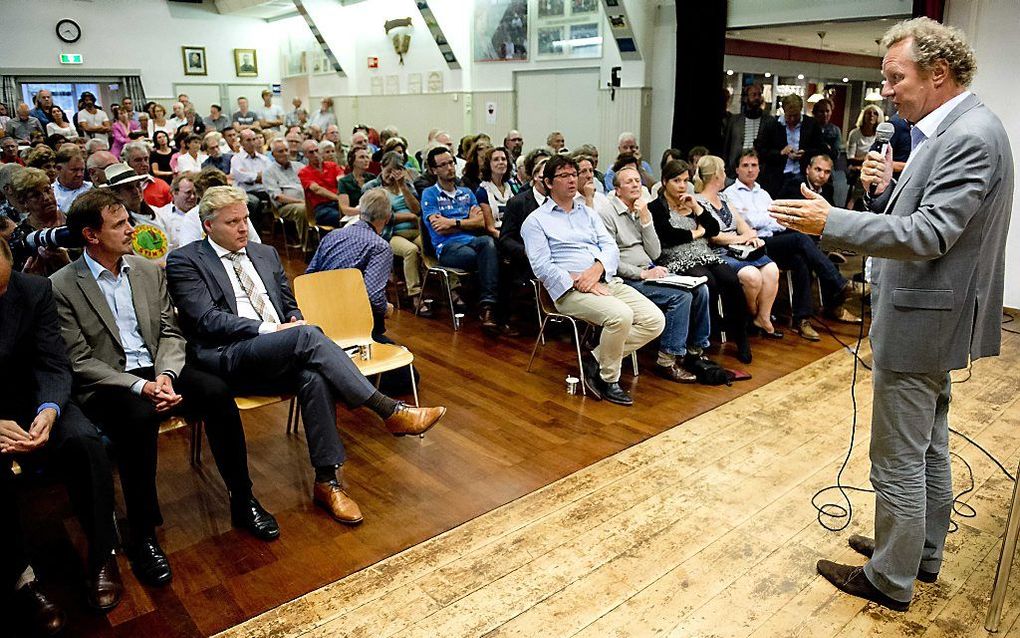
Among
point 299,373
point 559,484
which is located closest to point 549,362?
point 559,484

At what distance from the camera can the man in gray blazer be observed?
1.91 metres

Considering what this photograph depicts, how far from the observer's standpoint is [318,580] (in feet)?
8.34

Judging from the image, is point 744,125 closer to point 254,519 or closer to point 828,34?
point 828,34

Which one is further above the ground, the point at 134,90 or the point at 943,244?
the point at 134,90

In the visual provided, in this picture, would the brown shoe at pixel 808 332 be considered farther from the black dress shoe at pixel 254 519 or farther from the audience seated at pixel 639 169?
the black dress shoe at pixel 254 519

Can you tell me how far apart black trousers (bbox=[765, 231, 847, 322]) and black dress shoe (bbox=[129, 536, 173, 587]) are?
439 cm

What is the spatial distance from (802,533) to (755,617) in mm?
600

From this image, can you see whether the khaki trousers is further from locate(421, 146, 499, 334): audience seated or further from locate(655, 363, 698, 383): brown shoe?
locate(421, 146, 499, 334): audience seated

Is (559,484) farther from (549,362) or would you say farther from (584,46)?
(584,46)

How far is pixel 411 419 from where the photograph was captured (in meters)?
3.14

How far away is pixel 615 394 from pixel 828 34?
26.3 feet

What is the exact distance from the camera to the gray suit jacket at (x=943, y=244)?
1904 mm

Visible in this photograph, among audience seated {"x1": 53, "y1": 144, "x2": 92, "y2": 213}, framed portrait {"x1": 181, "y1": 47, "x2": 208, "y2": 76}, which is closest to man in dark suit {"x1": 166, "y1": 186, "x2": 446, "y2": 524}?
audience seated {"x1": 53, "y1": 144, "x2": 92, "y2": 213}

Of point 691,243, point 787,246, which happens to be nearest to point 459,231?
point 691,243
